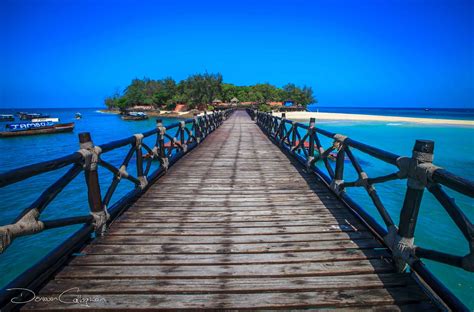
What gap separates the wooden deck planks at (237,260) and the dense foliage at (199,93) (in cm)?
7346

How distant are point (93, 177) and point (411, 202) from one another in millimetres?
3825

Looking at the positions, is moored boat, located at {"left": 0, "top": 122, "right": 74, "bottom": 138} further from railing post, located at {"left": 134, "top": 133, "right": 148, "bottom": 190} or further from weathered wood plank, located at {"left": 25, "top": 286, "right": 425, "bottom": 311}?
weathered wood plank, located at {"left": 25, "top": 286, "right": 425, "bottom": 311}

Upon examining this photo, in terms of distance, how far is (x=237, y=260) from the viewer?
3061mm

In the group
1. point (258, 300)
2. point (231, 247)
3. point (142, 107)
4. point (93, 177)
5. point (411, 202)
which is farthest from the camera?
point (142, 107)

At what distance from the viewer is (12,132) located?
37.8 meters

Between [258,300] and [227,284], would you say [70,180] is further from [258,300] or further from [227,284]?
[258,300]

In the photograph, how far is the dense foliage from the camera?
83375 mm

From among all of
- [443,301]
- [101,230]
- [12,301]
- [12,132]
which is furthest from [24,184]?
[12,132]

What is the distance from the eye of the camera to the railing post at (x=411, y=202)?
8.55 ft

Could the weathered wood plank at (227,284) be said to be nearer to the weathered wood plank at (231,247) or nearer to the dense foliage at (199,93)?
the weathered wood plank at (231,247)

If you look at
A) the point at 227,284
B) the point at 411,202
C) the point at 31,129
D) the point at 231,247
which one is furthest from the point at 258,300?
the point at 31,129

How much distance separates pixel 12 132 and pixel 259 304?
159ft

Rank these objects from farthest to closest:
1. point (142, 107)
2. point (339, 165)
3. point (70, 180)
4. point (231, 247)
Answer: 1. point (142, 107)
2. point (339, 165)
3. point (231, 247)
4. point (70, 180)

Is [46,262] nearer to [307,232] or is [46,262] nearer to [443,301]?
[307,232]
